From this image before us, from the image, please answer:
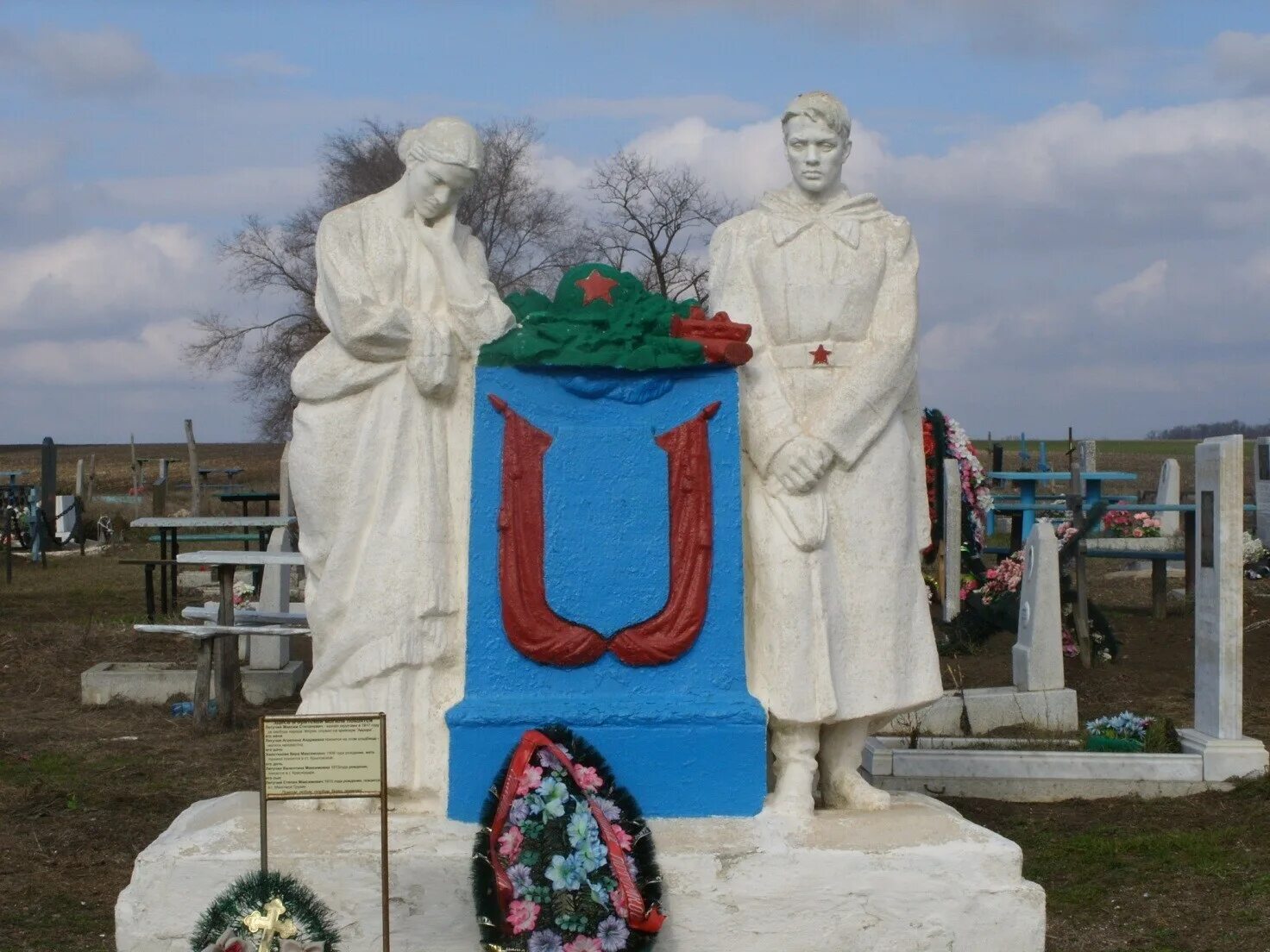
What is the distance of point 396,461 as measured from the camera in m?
5.27

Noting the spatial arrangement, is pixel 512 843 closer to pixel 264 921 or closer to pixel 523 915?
pixel 523 915

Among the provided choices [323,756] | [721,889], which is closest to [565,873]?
[721,889]

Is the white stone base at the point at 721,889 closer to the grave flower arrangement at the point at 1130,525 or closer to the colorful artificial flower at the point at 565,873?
the colorful artificial flower at the point at 565,873

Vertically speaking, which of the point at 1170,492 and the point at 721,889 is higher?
the point at 1170,492

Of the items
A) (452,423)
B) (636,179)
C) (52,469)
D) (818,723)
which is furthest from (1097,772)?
(52,469)

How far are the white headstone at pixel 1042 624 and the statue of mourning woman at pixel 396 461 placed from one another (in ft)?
18.6

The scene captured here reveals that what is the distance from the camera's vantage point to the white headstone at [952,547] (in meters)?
14.0

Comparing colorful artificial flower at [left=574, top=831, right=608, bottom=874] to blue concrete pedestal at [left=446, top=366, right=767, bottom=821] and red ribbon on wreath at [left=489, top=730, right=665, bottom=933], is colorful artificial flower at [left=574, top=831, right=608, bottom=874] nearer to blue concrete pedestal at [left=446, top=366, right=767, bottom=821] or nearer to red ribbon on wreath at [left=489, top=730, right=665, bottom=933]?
red ribbon on wreath at [left=489, top=730, right=665, bottom=933]

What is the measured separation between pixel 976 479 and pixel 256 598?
7064 millimetres

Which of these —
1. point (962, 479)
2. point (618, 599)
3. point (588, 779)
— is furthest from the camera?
point (962, 479)

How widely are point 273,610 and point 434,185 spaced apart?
7.70 meters

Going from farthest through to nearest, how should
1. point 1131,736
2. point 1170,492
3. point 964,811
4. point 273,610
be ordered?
point 1170,492
point 273,610
point 1131,736
point 964,811

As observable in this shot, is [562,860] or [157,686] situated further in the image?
[157,686]

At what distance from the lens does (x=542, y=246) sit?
26.0m
